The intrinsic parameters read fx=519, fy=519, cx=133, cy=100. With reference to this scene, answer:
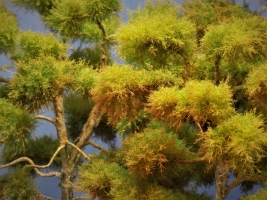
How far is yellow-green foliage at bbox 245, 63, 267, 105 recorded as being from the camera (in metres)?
1.35

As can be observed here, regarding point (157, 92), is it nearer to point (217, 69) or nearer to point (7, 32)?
point (217, 69)

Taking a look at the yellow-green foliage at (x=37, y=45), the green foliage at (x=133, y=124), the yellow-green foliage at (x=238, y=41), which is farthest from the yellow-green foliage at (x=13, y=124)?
the yellow-green foliage at (x=238, y=41)

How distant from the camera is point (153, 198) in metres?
1.44

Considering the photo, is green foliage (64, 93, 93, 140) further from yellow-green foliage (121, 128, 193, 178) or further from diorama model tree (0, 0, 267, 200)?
yellow-green foliage (121, 128, 193, 178)

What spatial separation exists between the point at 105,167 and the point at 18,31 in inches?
24.1

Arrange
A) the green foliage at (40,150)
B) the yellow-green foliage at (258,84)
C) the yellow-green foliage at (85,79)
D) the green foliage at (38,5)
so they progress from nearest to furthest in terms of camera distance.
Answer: the yellow-green foliage at (258,84) < the yellow-green foliage at (85,79) < the green foliage at (38,5) < the green foliage at (40,150)

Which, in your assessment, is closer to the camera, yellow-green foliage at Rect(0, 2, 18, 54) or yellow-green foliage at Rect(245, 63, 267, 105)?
yellow-green foliage at Rect(245, 63, 267, 105)

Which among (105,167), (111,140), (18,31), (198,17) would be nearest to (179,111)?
(105,167)

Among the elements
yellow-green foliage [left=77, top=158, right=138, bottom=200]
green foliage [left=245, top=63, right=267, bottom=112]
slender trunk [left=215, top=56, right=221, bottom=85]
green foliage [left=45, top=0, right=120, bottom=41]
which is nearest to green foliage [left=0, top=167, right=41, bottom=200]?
yellow-green foliage [left=77, top=158, right=138, bottom=200]

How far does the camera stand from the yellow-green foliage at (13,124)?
1.61 m

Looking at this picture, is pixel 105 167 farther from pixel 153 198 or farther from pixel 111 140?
pixel 111 140

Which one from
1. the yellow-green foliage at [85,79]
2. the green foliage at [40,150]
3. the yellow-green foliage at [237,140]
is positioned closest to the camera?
the yellow-green foliage at [237,140]

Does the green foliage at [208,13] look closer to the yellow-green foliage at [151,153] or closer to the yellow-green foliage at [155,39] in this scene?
the yellow-green foliage at [155,39]

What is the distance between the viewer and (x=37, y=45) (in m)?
1.72
